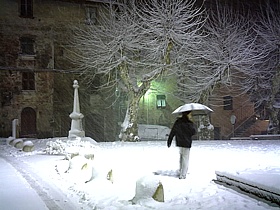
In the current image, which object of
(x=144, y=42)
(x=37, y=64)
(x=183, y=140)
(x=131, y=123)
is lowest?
(x=131, y=123)

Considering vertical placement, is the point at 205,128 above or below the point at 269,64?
below

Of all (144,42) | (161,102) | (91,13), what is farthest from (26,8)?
(161,102)

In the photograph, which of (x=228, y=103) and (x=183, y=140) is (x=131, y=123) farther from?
(x=228, y=103)

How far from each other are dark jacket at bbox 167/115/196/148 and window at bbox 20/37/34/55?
2695 cm

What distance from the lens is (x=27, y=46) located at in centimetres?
3409

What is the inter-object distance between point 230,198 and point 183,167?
7.59 feet

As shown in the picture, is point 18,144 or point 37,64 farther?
point 37,64

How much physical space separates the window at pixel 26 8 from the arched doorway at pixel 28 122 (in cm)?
869

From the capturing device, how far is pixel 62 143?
1709cm

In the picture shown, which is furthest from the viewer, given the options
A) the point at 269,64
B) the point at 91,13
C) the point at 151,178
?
the point at 91,13

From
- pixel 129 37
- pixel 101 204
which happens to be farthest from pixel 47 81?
pixel 101 204

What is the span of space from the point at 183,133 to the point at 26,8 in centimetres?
2840

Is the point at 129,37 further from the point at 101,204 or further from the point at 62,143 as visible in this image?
the point at 101,204

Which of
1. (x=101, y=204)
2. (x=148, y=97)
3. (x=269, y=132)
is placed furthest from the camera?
(x=148, y=97)
